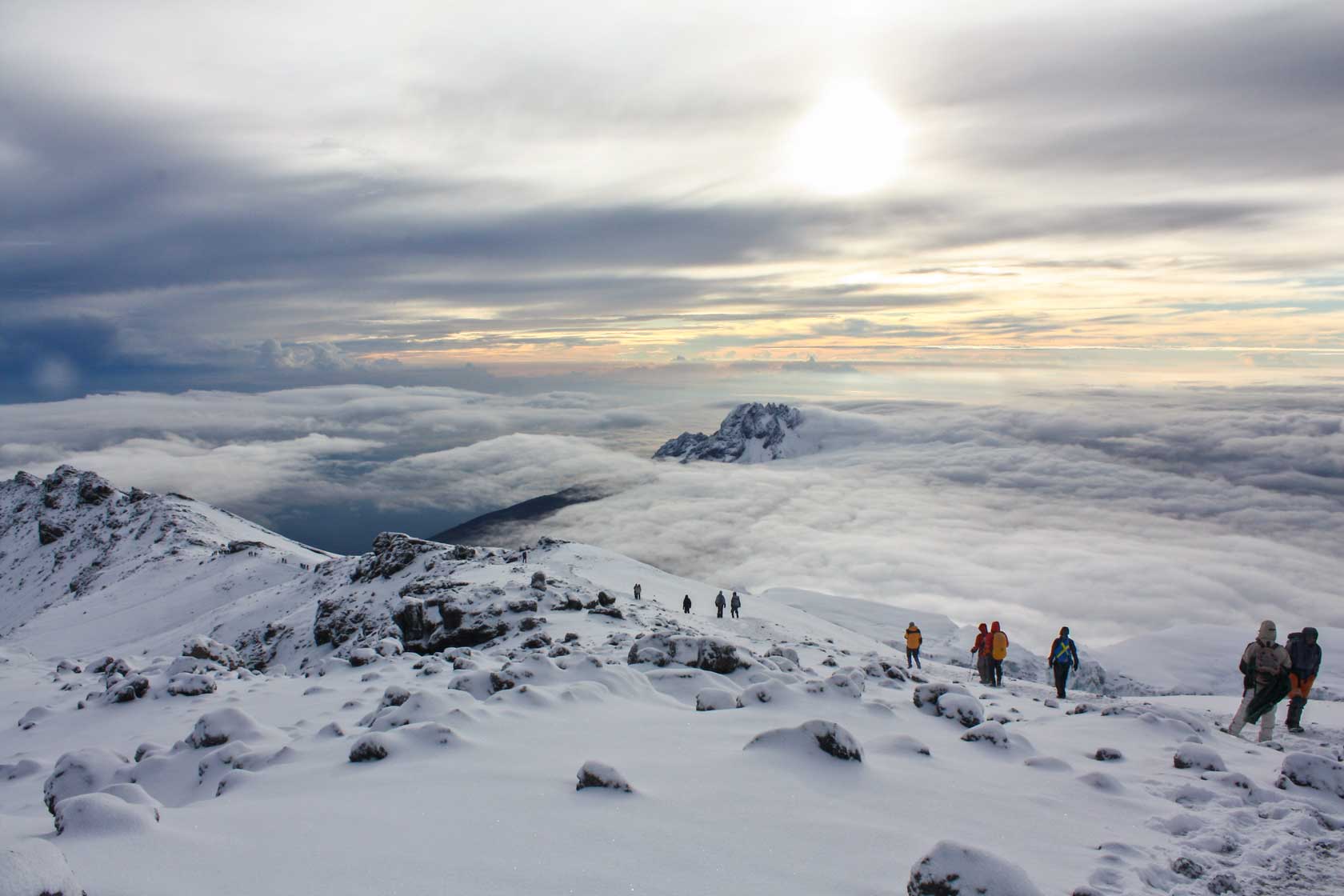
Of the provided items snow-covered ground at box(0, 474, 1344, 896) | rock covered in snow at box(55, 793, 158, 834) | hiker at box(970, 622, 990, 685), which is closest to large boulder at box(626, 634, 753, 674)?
snow-covered ground at box(0, 474, 1344, 896)

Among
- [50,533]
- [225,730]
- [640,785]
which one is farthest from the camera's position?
[50,533]

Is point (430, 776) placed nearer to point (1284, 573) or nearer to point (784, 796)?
point (784, 796)

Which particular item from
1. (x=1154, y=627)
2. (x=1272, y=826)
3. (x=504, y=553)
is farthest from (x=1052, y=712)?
(x=1154, y=627)

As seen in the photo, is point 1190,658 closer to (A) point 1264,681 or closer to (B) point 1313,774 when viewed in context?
(A) point 1264,681

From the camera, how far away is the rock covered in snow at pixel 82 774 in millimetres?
6938

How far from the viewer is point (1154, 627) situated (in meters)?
118

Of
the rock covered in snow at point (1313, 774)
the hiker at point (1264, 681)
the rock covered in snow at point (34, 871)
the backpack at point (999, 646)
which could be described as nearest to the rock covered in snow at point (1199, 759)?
the rock covered in snow at point (1313, 774)

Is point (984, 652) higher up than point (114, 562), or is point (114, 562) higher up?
point (984, 652)

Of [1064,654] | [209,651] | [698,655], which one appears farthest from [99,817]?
A: [1064,654]

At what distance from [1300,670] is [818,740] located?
36.0 feet

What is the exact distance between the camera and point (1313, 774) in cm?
712

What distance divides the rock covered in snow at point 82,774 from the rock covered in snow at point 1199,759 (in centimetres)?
1178

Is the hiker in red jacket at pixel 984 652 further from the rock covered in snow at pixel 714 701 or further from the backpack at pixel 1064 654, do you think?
the rock covered in snow at pixel 714 701

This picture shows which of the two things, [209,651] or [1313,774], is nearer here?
[1313,774]
